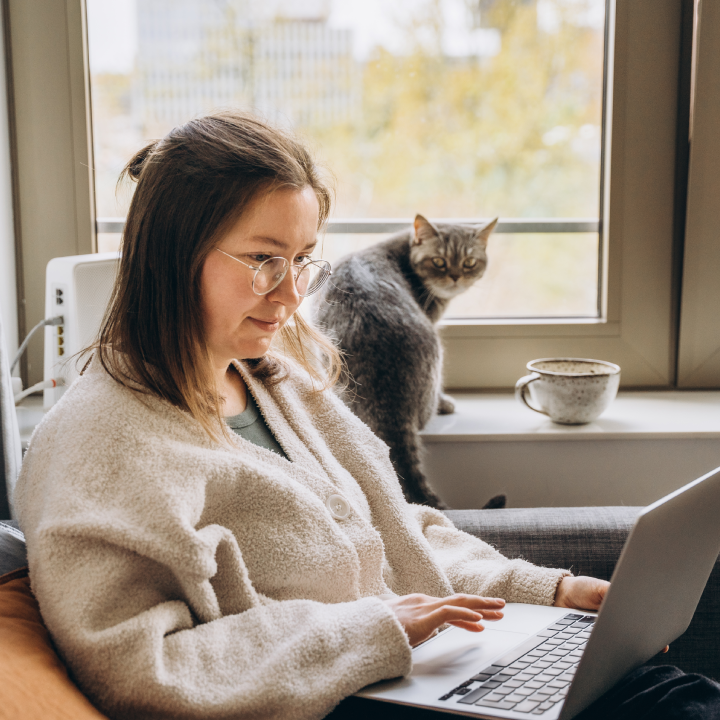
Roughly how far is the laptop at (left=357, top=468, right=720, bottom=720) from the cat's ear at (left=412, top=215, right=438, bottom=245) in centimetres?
93

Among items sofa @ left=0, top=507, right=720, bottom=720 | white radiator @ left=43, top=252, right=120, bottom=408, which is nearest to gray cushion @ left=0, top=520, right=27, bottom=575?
sofa @ left=0, top=507, right=720, bottom=720

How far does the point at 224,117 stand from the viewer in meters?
0.89

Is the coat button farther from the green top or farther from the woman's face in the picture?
the woman's face

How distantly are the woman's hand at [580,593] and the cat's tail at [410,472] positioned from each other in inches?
16.3

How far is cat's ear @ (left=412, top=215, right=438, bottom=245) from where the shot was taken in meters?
1.60

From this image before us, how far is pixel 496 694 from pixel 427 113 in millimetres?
1319

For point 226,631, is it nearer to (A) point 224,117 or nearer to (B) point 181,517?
(B) point 181,517

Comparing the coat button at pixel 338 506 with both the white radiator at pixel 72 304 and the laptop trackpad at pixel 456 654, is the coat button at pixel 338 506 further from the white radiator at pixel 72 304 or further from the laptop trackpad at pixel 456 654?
the white radiator at pixel 72 304

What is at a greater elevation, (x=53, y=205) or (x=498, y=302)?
(x=53, y=205)

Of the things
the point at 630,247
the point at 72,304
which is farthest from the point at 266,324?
the point at 630,247

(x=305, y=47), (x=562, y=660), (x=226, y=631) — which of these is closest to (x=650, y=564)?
(x=562, y=660)

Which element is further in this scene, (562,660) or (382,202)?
(382,202)

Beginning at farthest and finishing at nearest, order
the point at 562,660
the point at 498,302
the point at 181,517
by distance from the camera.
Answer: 1. the point at 498,302
2. the point at 562,660
3. the point at 181,517

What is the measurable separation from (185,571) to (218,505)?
12cm
